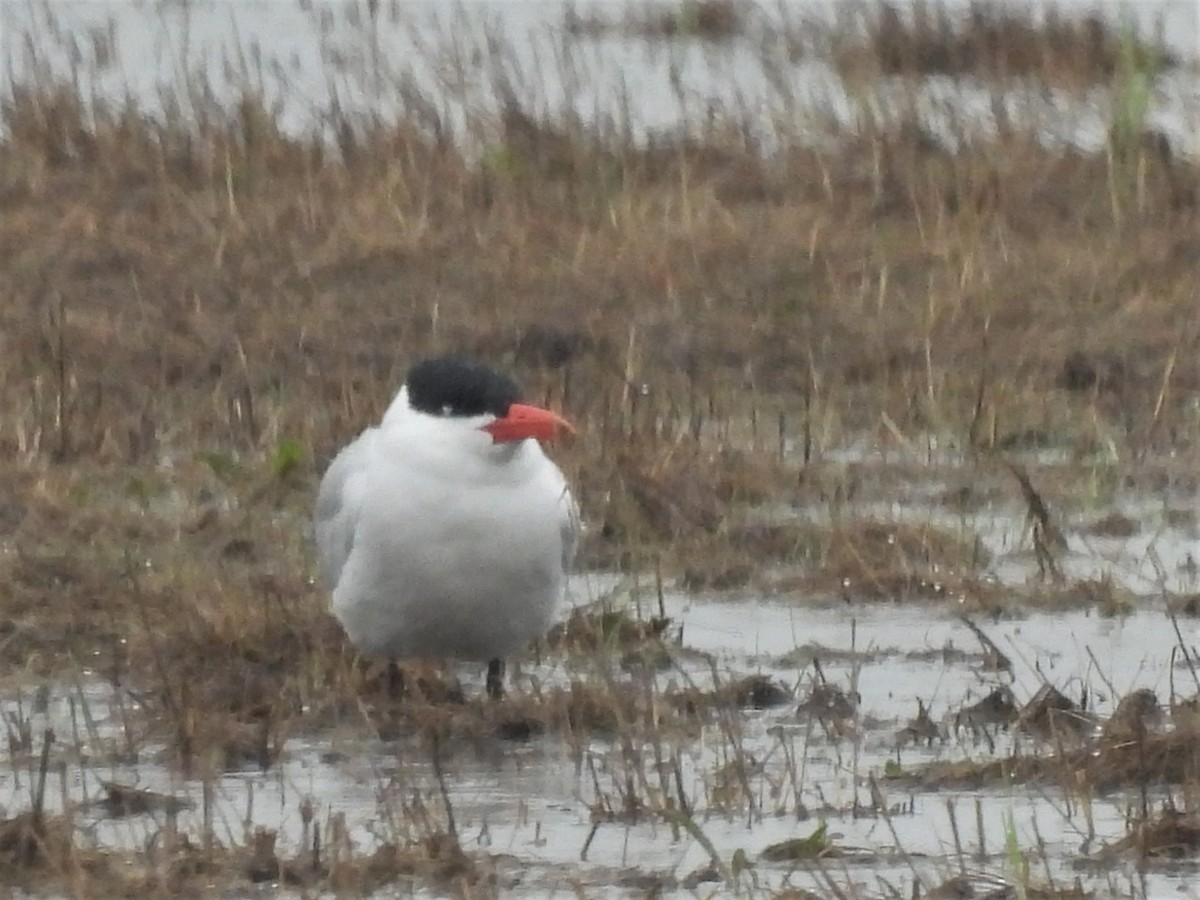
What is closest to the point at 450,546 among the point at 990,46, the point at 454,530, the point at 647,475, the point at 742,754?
the point at 454,530

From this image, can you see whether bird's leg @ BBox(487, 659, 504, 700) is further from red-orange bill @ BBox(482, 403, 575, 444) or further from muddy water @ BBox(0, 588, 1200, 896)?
red-orange bill @ BBox(482, 403, 575, 444)

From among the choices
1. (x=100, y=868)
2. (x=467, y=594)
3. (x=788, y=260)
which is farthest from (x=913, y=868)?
(x=788, y=260)

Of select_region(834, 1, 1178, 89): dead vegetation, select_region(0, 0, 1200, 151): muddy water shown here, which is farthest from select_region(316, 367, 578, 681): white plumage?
select_region(834, 1, 1178, 89): dead vegetation

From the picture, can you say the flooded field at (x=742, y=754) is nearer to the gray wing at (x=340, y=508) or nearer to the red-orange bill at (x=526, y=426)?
the gray wing at (x=340, y=508)

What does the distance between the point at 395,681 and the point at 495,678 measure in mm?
213

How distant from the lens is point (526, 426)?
638 cm

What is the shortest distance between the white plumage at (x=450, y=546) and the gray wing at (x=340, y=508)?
0.04 feet

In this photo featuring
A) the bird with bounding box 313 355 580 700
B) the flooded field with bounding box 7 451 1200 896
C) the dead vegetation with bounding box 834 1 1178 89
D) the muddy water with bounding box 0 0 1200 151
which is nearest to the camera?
the flooded field with bounding box 7 451 1200 896

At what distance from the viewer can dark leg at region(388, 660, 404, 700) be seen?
641cm

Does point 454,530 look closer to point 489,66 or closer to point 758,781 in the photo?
point 758,781

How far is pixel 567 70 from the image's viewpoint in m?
13.4

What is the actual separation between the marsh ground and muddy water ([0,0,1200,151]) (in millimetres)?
105

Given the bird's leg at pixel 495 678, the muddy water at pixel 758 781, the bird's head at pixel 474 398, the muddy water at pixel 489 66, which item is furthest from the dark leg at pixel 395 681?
the muddy water at pixel 489 66

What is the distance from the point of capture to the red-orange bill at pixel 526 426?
6332mm
